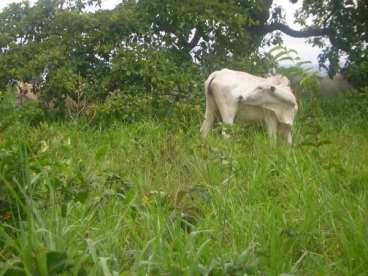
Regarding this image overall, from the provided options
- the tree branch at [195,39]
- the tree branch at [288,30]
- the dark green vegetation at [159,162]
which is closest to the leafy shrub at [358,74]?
the dark green vegetation at [159,162]

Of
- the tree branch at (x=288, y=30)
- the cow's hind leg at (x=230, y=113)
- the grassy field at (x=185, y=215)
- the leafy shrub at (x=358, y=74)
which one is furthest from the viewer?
the tree branch at (x=288, y=30)

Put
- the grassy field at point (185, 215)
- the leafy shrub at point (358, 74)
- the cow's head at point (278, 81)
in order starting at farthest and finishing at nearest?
the leafy shrub at point (358, 74)
the cow's head at point (278, 81)
the grassy field at point (185, 215)

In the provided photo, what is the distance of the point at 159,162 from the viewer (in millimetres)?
4387

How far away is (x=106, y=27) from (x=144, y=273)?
5962 millimetres

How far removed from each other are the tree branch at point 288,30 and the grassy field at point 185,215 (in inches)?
251

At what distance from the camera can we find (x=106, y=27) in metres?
7.78

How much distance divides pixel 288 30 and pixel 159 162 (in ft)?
23.0

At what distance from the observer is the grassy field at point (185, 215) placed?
220 cm

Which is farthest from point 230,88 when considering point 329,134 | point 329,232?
point 329,232

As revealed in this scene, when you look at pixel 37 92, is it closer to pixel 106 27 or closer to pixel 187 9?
pixel 106 27

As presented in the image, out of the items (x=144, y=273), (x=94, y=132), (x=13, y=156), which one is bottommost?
(x=94, y=132)

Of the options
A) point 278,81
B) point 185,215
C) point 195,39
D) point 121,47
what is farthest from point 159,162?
point 195,39

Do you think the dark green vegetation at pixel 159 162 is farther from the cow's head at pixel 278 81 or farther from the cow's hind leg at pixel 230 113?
the cow's head at pixel 278 81

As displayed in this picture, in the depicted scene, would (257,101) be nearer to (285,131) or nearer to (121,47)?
(285,131)
